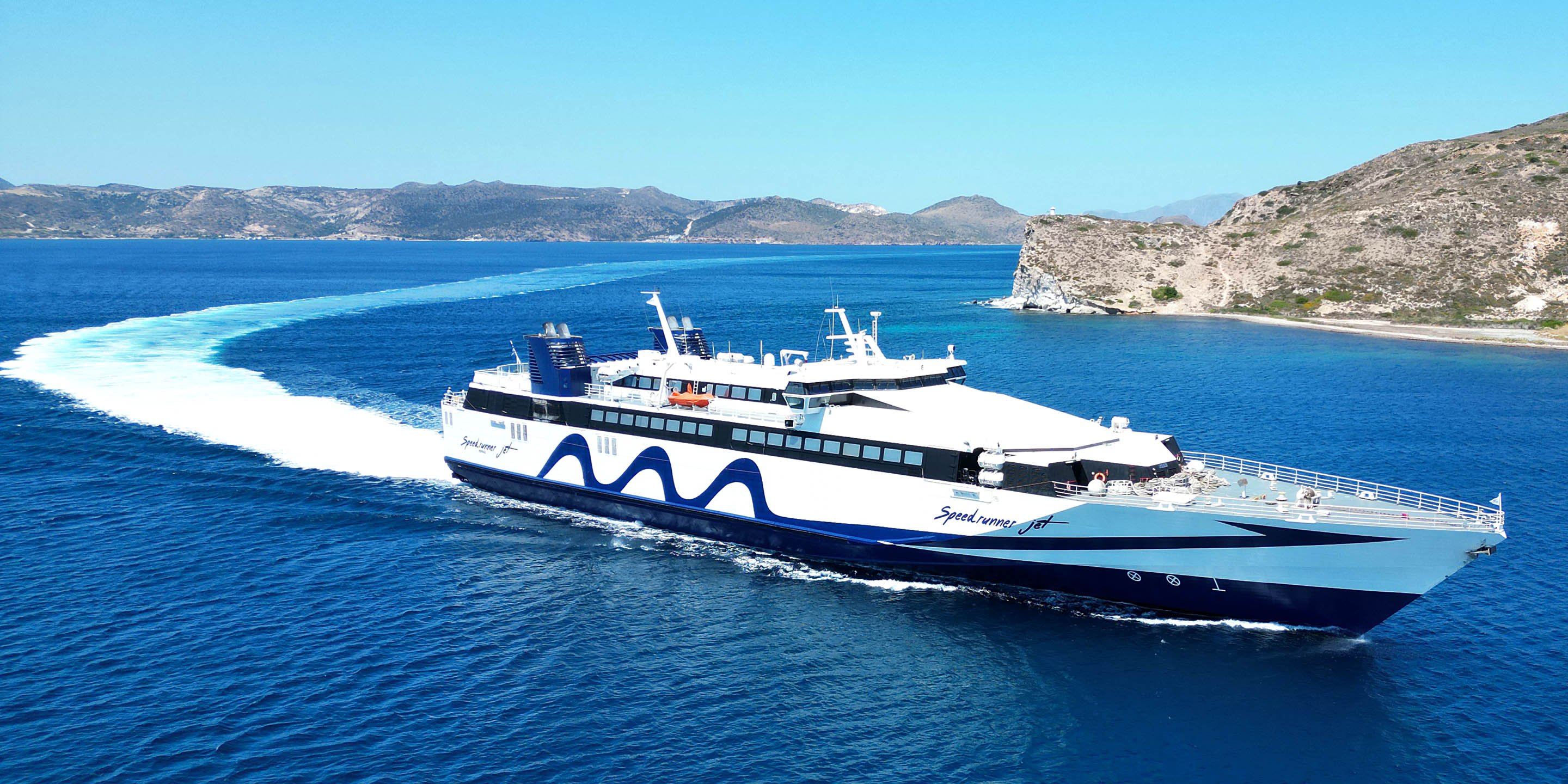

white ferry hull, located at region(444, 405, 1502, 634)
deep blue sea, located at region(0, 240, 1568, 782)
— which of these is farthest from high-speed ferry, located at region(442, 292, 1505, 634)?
deep blue sea, located at region(0, 240, 1568, 782)

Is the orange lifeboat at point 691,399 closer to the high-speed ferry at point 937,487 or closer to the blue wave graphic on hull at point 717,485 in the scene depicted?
the high-speed ferry at point 937,487

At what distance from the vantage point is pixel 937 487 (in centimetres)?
2877

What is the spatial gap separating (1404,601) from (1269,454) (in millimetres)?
19481

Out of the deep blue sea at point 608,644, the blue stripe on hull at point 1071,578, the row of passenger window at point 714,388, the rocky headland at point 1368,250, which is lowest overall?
the deep blue sea at point 608,644

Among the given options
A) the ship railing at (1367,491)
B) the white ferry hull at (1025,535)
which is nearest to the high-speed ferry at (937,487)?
the white ferry hull at (1025,535)

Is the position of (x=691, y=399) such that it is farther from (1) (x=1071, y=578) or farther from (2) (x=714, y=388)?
(1) (x=1071, y=578)

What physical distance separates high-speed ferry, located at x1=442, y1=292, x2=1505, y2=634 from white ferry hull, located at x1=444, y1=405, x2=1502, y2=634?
5cm

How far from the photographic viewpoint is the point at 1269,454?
143 feet

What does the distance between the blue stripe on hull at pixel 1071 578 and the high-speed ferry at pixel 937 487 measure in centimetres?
6

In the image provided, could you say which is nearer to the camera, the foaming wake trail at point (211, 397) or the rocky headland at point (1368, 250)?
the foaming wake trail at point (211, 397)

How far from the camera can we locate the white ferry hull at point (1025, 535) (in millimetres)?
24969

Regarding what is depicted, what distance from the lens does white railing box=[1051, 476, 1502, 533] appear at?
24297 millimetres

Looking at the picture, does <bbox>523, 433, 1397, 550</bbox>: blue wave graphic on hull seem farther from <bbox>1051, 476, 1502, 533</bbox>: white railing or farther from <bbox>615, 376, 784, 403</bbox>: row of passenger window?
<bbox>615, 376, 784, 403</bbox>: row of passenger window

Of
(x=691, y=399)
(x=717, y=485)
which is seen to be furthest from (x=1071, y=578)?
(x=691, y=399)
